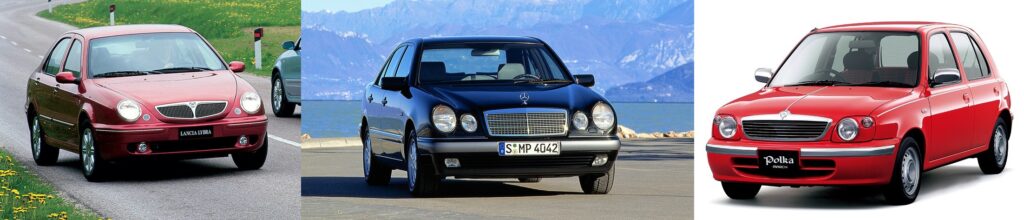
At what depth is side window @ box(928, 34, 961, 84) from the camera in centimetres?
1347

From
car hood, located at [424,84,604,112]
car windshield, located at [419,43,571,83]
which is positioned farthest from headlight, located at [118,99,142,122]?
car hood, located at [424,84,604,112]

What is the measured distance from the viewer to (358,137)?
1157 centimetres

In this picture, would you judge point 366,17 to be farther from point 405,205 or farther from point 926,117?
point 926,117

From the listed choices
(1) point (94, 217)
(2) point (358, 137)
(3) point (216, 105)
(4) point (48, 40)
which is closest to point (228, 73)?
(3) point (216, 105)

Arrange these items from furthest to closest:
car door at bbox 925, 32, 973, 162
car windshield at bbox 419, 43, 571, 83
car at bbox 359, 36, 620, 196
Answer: car door at bbox 925, 32, 973, 162 < car at bbox 359, 36, 620, 196 < car windshield at bbox 419, 43, 571, 83

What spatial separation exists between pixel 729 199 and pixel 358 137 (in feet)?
9.64

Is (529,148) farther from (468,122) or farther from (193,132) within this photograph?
(193,132)

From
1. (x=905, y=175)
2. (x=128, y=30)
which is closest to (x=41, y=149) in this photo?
(x=128, y=30)

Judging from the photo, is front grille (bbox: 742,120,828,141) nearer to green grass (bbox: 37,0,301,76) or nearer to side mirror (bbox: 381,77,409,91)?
side mirror (bbox: 381,77,409,91)

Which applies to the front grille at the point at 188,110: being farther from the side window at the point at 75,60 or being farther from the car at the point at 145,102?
the side window at the point at 75,60

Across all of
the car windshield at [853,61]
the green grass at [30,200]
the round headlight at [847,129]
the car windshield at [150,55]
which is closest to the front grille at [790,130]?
the round headlight at [847,129]

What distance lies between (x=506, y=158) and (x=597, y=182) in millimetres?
828

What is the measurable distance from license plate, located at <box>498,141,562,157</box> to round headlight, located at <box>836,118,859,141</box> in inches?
83.9

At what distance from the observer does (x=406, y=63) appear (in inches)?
456
